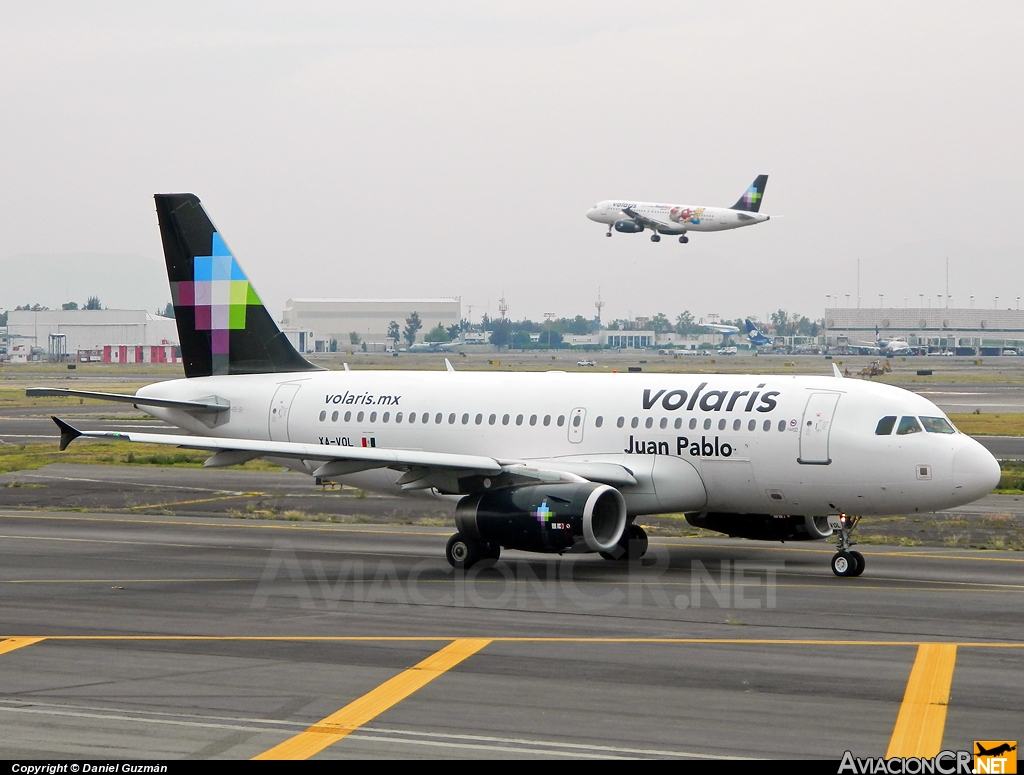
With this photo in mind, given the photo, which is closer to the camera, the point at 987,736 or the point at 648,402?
the point at 987,736

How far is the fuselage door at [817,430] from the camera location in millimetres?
27359

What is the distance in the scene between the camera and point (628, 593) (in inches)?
1000

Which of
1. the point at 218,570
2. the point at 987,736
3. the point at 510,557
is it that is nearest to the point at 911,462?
the point at 510,557

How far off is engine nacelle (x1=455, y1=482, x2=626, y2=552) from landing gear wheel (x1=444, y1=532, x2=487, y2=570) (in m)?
0.40

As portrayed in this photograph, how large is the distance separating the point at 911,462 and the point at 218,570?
48.1 ft

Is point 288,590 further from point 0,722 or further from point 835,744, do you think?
point 835,744

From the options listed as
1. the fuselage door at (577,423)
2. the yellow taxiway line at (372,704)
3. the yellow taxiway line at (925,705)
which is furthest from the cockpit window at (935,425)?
the yellow taxiway line at (372,704)

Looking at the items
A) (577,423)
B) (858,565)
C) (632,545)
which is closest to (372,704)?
(858,565)

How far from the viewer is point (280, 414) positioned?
34250mm

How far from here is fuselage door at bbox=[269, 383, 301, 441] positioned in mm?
34219

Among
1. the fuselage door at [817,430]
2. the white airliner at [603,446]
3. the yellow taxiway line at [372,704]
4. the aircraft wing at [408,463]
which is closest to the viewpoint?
the yellow taxiway line at [372,704]

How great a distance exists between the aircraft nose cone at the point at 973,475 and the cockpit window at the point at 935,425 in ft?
2.52

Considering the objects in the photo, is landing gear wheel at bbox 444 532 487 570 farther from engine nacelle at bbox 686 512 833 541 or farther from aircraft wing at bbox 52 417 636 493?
engine nacelle at bbox 686 512 833 541

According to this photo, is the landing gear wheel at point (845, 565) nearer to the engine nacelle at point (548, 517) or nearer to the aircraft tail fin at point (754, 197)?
the engine nacelle at point (548, 517)
